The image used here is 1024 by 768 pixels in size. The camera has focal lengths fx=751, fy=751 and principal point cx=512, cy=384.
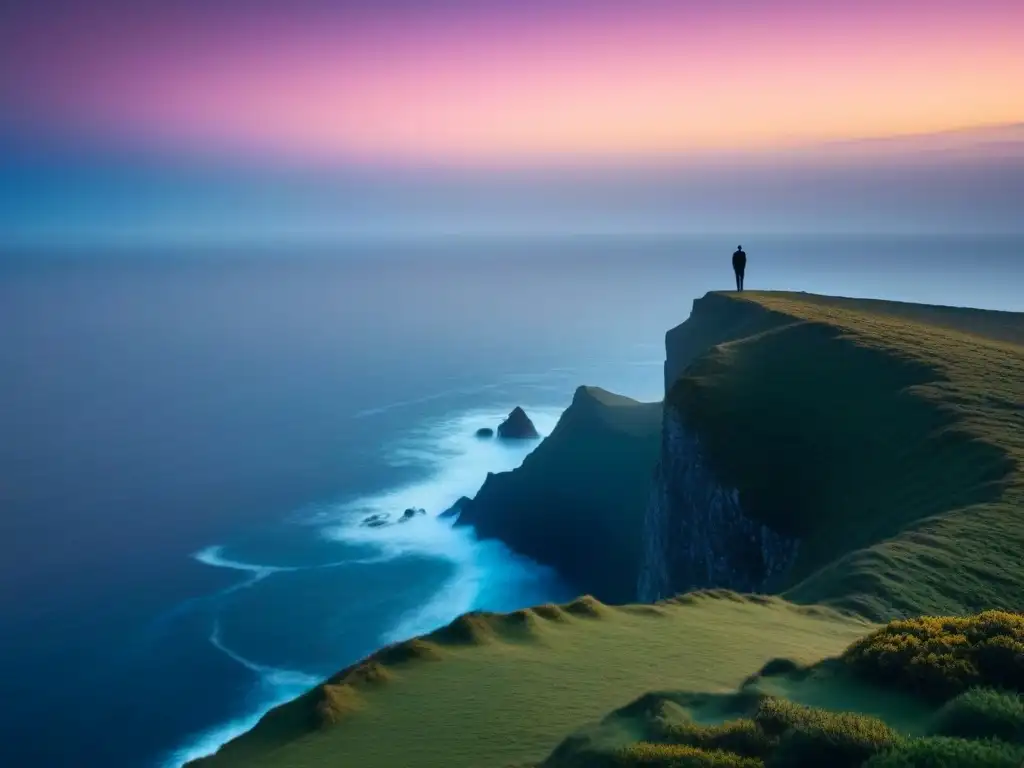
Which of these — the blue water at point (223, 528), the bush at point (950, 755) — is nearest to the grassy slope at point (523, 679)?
the bush at point (950, 755)

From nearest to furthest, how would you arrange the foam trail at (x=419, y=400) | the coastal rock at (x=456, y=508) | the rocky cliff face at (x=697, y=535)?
the rocky cliff face at (x=697, y=535), the coastal rock at (x=456, y=508), the foam trail at (x=419, y=400)

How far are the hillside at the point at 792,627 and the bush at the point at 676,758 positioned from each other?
0.13 feet

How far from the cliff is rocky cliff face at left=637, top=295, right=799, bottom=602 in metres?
15.4

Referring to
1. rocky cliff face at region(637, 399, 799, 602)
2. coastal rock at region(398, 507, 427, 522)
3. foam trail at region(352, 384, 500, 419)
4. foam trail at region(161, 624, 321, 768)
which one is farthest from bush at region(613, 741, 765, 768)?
foam trail at region(352, 384, 500, 419)

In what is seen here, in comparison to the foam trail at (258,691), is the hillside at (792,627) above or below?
above

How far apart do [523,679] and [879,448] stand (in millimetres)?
20033

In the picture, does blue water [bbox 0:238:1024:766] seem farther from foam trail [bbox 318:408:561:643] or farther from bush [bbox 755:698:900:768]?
bush [bbox 755:698:900:768]

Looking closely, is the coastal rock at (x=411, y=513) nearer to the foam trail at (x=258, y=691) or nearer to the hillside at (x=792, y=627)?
the foam trail at (x=258, y=691)

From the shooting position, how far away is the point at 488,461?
93.4m

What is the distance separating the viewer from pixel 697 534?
34.5m

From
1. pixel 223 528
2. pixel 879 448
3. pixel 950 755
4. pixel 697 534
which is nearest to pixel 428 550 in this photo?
pixel 223 528

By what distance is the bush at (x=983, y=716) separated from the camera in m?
8.41

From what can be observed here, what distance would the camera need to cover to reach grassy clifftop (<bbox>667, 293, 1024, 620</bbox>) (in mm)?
18469

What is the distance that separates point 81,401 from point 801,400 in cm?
11956
